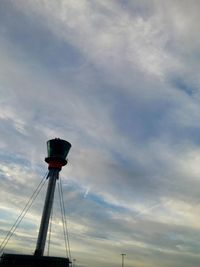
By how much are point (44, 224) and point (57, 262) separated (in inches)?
370

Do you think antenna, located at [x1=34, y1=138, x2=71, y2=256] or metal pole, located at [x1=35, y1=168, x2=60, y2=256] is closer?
metal pole, located at [x1=35, y1=168, x2=60, y2=256]

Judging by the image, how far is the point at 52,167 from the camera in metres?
74.0

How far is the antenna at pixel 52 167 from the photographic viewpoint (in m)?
66.6

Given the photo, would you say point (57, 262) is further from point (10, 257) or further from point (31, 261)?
point (10, 257)

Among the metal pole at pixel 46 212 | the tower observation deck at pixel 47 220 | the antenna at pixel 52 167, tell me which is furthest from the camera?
the antenna at pixel 52 167

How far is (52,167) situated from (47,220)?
14195 mm

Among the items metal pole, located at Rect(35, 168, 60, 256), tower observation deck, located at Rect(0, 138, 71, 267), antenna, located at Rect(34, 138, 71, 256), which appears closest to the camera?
tower observation deck, located at Rect(0, 138, 71, 267)

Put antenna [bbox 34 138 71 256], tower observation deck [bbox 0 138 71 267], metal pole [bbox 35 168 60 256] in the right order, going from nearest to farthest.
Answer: tower observation deck [bbox 0 138 71 267] < metal pole [bbox 35 168 60 256] < antenna [bbox 34 138 71 256]

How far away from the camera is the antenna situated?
218ft

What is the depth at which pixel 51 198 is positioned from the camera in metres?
70.9

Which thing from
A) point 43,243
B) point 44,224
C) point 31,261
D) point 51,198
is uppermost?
point 51,198

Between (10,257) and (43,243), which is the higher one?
(43,243)

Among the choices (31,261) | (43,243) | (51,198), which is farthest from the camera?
(51,198)

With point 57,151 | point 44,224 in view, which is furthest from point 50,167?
point 44,224
